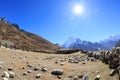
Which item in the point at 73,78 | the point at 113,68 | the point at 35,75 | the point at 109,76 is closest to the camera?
the point at 109,76

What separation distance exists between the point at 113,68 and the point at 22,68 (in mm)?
8342

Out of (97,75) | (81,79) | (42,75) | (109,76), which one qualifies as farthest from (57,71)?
(109,76)

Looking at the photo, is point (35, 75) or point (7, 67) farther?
point (7, 67)

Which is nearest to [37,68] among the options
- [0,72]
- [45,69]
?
[45,69]

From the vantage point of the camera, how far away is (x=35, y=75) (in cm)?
1817

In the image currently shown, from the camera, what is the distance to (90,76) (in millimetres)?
16594

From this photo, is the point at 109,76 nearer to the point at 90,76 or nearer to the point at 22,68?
the point at 90,76

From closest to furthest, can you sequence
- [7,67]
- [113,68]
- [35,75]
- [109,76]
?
→ 1. [109,76]
2. [113,68]
3. [35,75]
4. [7,67]

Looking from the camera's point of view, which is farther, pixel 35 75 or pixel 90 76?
pixel 35 75

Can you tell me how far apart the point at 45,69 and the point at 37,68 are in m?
0.80

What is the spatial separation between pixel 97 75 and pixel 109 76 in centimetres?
124

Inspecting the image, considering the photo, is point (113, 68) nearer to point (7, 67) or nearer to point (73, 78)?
point (73, 78)

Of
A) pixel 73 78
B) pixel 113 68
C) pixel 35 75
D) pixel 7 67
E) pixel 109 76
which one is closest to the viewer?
pixel 109 76

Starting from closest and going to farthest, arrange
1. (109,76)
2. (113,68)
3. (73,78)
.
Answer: (109,76) → (113,68) → (73,78)
